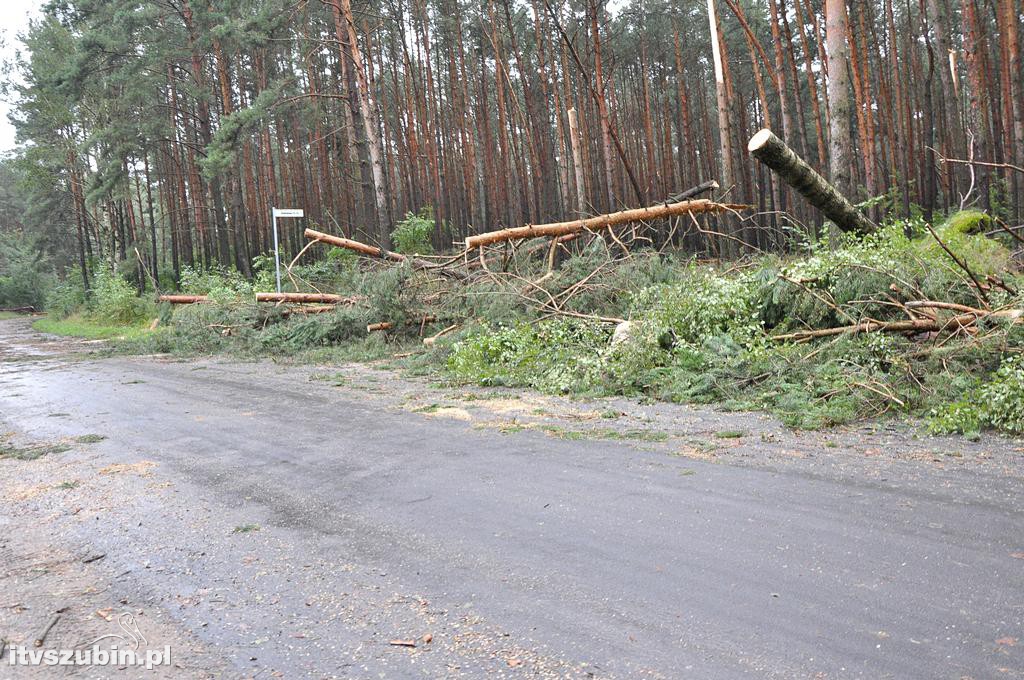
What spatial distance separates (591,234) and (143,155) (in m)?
26.0

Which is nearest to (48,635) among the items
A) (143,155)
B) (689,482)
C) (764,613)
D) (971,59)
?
(764,613)

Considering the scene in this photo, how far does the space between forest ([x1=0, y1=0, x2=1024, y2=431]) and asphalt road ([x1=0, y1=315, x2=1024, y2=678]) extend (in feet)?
8.50

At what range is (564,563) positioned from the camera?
133 inches

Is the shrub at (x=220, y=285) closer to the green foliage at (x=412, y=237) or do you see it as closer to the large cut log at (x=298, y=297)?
the large cut log at (x=298, y=297)

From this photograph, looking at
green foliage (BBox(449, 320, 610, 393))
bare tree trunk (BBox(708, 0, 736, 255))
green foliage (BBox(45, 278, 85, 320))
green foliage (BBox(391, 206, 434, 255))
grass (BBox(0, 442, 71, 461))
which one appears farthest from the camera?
green foliage (BBox(45, 278, 85, 320))

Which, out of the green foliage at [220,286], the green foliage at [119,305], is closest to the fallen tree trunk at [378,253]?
the green foliage at [220,286]

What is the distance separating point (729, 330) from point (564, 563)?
572 cm

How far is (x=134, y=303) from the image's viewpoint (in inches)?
1087

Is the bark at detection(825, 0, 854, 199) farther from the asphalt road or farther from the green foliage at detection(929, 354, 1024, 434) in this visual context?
the asphalt road

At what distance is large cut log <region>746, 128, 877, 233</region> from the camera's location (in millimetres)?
7992

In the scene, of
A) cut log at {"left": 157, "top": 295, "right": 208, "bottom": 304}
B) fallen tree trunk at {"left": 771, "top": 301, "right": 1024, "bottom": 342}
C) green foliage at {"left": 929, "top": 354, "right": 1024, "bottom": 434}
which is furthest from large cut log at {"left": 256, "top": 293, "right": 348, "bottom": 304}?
green foliage at {"left": 929, "top": 354, "right": 1024, "bottom": 434}

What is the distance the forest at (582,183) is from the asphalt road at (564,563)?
2.59 meters

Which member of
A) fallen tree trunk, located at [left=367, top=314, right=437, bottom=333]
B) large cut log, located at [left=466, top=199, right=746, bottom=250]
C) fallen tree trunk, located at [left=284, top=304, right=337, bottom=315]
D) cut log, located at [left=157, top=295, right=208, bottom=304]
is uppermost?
large cut log, located at [left=466, top=199, right=746, bottom=250]

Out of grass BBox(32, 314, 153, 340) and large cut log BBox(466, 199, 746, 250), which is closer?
large cut log BBox(466, 199, 746, 250)
